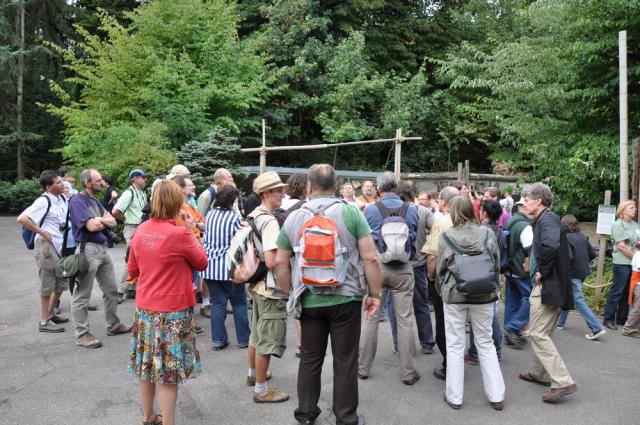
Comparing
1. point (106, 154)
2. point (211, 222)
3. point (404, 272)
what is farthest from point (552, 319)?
point (106, 154)

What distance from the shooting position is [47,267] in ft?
19.8

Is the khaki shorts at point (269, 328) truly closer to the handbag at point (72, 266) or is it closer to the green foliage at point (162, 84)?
the handbag at point (72, 266)

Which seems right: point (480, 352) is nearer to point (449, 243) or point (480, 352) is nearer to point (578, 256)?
point (449, 243)

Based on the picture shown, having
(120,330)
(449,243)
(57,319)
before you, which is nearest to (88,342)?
(120,330)

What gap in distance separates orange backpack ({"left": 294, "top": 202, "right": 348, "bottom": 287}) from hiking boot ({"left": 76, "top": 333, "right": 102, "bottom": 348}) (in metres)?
3.32

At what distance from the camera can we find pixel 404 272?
4.69 metres

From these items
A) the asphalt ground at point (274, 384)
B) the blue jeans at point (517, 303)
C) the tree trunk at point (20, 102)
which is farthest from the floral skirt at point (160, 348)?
the tree trunk at point (20, 102)

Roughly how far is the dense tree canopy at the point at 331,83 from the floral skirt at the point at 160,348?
30.3 ft

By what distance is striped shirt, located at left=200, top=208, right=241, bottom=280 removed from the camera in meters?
5.29

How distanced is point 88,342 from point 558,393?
4.93 meters

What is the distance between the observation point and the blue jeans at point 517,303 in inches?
229

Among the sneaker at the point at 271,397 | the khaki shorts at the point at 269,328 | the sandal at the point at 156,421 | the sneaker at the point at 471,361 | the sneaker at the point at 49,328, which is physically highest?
the khaki shorts at the point at 269,328

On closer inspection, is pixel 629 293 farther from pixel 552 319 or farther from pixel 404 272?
pixel 404 272

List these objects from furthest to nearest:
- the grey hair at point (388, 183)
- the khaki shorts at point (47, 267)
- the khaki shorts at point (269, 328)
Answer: the khaki shorts at point (47, 267)
the grey hair at point (388, 183)
the khaki shorts at point (269, 328)
